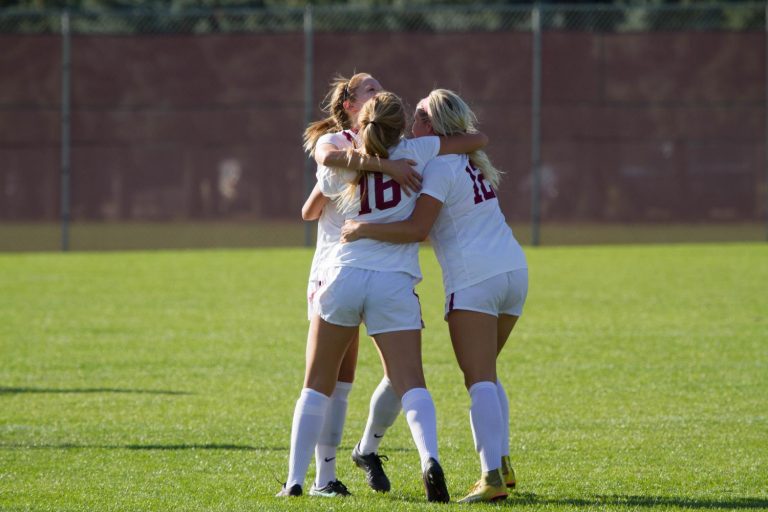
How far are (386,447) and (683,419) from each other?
179 centimetres

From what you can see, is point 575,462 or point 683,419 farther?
point 683,419

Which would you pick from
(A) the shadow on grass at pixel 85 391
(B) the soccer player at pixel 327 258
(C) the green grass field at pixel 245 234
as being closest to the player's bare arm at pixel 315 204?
(B) the soccer player at pixel 327 258

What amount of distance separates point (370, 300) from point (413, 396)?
1.38 feet

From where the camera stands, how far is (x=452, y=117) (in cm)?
507

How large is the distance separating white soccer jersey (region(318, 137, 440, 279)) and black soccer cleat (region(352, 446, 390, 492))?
0.96m

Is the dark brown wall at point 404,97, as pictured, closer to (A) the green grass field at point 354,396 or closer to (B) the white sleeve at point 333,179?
(A) the green grass field at point 354,396

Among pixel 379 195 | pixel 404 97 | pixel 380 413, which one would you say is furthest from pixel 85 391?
pixel 404 97

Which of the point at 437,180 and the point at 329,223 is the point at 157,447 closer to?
the point at 329,223

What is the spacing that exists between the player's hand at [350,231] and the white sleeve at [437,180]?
30 centimetres

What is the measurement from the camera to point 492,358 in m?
5.09

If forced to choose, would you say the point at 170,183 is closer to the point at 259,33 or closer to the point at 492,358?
the point at 259,33

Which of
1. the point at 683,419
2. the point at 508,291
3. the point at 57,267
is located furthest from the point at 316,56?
the point at 508,291

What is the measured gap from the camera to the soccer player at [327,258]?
504 centimetres

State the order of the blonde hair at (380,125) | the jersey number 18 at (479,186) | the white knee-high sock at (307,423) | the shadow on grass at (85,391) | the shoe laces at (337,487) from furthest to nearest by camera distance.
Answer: the shadow on grass at (85,391) → the shoe laces at (337,487) → the jersey number 18 at (479,186) → the white knee-high sock at (307,423) → the blonde hair at (380,125)
